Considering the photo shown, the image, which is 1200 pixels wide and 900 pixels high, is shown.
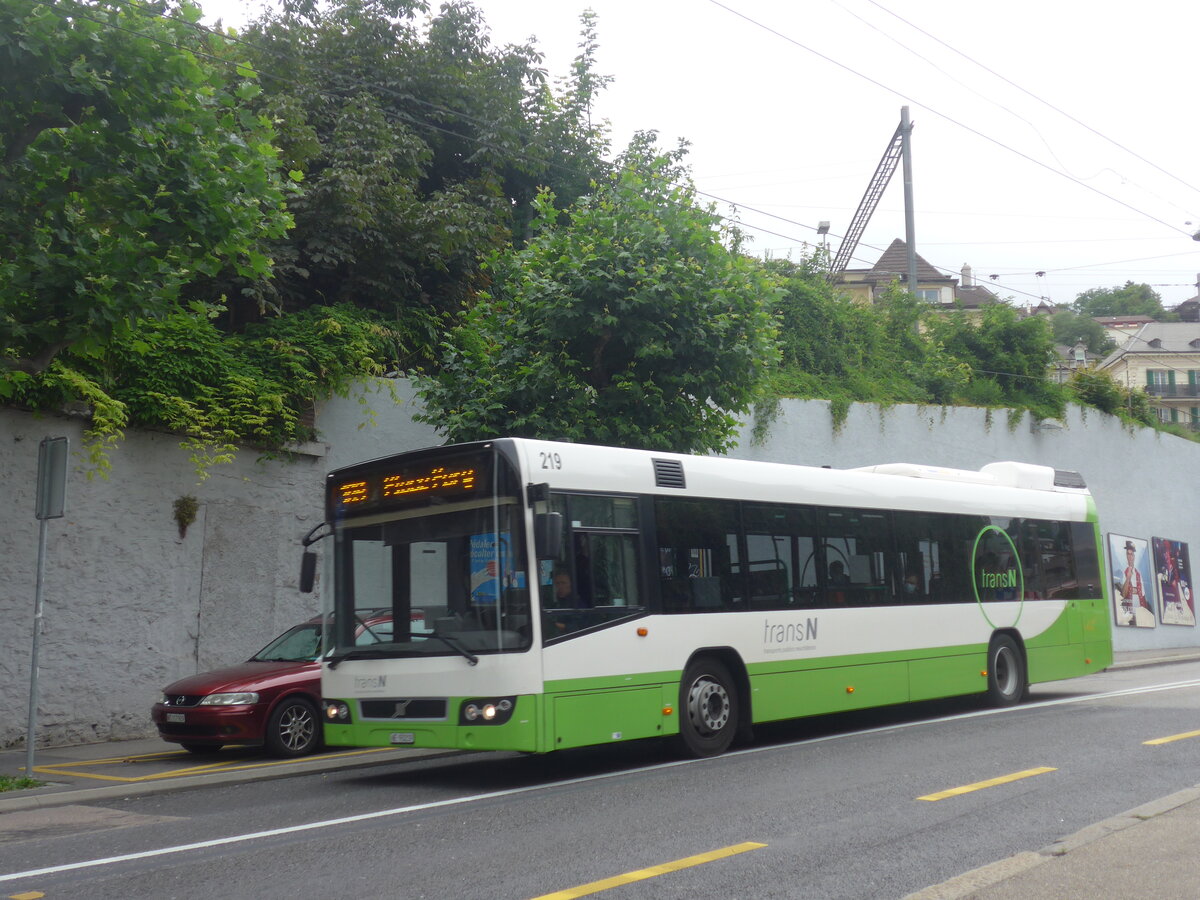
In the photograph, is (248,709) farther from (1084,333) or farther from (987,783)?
(1084,333)

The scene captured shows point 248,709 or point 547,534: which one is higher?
point 547,534

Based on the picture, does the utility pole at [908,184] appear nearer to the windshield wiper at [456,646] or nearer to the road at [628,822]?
the road at [628,822]

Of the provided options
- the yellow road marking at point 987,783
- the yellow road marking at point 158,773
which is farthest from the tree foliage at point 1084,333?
the yellow road marking at point 158,773

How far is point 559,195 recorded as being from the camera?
77.9 feet

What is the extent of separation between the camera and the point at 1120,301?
119 meters

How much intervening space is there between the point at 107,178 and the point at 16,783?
524cm

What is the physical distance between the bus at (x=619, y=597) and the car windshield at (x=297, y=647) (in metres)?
2.24

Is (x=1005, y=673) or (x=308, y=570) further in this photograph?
(x=1005, y=673)

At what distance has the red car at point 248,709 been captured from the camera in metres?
11.6

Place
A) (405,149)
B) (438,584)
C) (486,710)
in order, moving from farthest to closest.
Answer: (405,149)
(438,584)
(486,710)

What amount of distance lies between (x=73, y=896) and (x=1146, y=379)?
291 feet

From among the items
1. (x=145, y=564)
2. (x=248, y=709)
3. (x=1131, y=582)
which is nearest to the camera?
(x=248, y=709)

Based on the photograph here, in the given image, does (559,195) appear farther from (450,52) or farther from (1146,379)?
(1146,379)

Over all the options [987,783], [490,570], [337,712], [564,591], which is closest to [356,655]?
[337,712]
